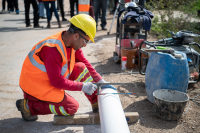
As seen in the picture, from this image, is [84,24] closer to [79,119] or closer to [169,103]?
[79,119]

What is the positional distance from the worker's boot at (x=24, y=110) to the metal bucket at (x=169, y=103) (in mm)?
1632

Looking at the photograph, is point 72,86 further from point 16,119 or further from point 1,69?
point 1,69

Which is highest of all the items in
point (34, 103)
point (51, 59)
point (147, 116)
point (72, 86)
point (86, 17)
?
point (86, 17)

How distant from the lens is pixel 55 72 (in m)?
2.18

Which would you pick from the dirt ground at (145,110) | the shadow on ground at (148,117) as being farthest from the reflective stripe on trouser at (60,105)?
the shadow on ground at (148,117)

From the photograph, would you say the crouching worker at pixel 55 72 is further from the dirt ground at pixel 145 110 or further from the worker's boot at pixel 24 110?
the dirt ground at pixel 145 110

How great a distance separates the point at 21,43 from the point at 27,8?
2378 mm

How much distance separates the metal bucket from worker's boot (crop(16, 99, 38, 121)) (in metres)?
1.63

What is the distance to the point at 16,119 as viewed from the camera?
2.67 metres

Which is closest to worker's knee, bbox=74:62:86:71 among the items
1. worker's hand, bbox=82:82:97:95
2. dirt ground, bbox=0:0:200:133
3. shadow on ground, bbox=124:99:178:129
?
worker's hand, bbox=82:82:97:95

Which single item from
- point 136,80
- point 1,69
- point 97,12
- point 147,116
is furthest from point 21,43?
point 147,116

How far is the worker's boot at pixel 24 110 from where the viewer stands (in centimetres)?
250

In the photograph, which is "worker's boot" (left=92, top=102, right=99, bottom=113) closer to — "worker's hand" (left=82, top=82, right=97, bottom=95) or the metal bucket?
"worker's hand" (left=82, top=82, right=97, bottom=95)

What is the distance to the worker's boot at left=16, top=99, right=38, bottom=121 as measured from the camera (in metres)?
2.50
